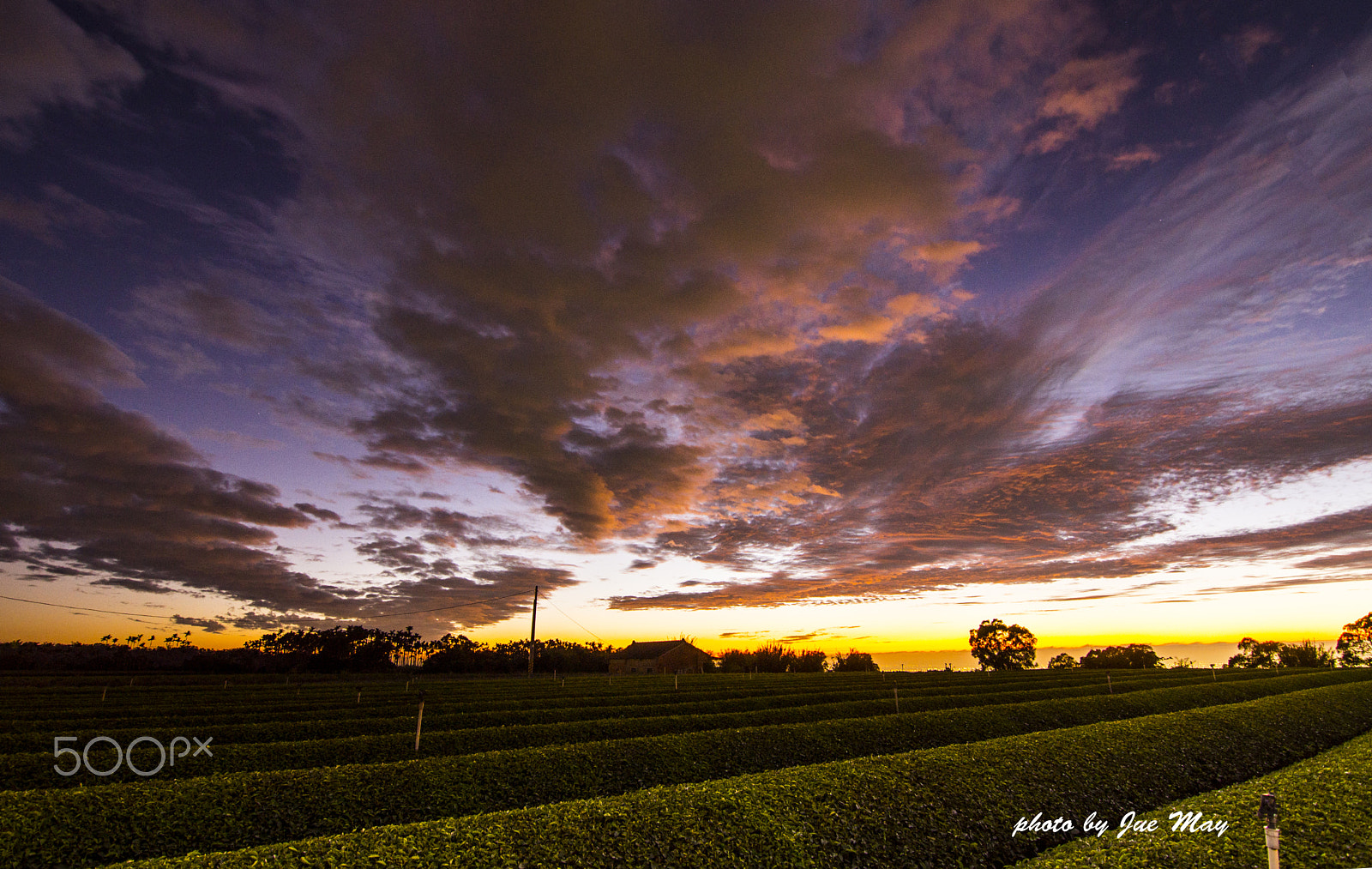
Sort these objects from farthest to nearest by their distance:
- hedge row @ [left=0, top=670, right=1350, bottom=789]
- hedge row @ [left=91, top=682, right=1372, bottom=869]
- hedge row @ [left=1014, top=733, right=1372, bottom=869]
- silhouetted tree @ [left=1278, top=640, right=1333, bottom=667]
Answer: silhouetted tree @ [left=1278, top=640, right=1333, bottom=667] → hedge row @ [left=0, top=670, right=1350, bottom=789] → hedge row @ [left=1014, top=733, right=1372, bottom=869] → hedge row @ [left=91, top=682, right=1372, bottom=869]

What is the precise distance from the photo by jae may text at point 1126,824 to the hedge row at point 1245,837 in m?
0.05

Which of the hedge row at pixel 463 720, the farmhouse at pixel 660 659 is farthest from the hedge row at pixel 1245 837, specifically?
the farmhouse at pixel 660 659

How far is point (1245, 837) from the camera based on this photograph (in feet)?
37.1

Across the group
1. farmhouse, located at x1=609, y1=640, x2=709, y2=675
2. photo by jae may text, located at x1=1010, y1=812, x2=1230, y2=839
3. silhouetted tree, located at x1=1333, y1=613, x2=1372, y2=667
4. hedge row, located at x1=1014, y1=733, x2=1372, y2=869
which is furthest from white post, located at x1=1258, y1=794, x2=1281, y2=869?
silhouetted tree, located at x1=1333, y1=613, x2=1372, y2=667

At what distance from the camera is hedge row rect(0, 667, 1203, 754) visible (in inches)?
892

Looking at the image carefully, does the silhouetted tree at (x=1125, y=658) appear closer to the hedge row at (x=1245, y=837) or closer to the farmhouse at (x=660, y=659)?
the farmhouse at (x=660, y=659)

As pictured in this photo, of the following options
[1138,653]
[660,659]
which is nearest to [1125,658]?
[1138,653]

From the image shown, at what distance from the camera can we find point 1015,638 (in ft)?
481

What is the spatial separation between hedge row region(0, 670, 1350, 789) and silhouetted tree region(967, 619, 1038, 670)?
136429 millimetres

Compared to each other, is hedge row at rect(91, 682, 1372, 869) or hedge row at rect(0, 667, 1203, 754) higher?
hedge row at rect(91, 682, 1372, 869)

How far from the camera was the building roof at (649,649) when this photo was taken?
124 meters

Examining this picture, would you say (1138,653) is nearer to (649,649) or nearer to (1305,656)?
(1305,656)

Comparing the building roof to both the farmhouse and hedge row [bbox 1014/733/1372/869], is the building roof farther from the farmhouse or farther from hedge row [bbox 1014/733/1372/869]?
hedge row [bbox 1014/733/1372/869]

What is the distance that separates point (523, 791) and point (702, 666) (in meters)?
112
